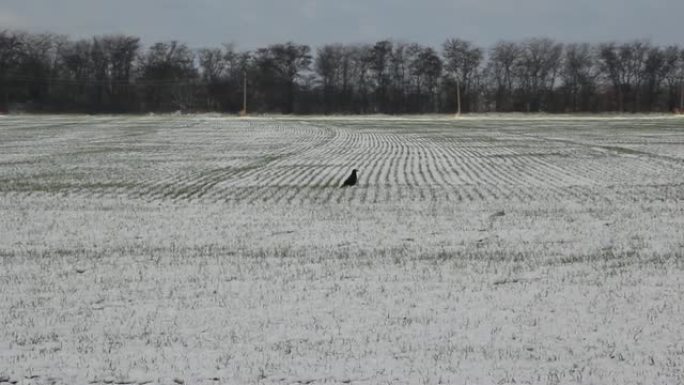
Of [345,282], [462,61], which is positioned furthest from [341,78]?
[345,282]

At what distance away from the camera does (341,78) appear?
479ft

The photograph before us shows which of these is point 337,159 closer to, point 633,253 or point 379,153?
point 379,153

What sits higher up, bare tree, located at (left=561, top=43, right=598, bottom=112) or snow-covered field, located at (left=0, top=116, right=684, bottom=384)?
bare tree, located at (left=561, top=43, right=598, bottom=112)

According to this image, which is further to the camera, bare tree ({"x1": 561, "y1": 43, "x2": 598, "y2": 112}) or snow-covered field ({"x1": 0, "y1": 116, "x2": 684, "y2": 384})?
bare tree ({"x1": 561, "y1": 43, "x2": 598, "y2": 112})

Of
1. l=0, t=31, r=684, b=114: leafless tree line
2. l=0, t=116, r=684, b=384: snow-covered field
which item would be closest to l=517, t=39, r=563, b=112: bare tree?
l=0, t=31, r=684, b=114: leafless tree line

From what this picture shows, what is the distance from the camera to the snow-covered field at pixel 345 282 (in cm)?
709

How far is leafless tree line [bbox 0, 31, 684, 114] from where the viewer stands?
→ 131 m

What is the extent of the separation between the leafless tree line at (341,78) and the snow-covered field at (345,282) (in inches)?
4374

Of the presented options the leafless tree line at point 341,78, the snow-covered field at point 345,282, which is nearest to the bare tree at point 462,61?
the leafless tree line at point 341,78

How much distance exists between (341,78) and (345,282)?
138 m

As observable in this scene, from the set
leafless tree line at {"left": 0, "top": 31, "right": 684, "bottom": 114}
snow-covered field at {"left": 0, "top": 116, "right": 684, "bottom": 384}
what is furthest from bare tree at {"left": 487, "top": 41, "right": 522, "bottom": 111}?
snow-covered field at {"left": 0, "top": 116, "right": 684, "bottom": 384}

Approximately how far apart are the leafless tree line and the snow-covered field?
111m

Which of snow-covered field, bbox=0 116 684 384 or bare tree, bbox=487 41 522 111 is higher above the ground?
bare tree, bbox=487 41 522 111

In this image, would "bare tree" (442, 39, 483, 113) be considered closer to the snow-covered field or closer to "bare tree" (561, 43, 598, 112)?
"bare tree" (561, 43, 598, 112)
